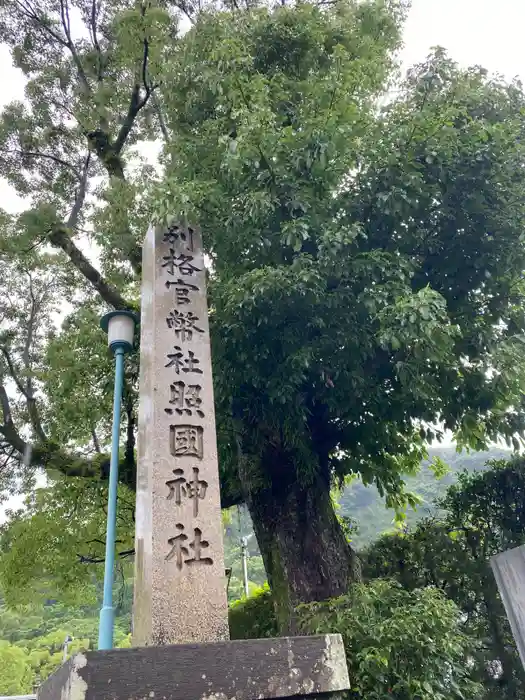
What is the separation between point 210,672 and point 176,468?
1.63m

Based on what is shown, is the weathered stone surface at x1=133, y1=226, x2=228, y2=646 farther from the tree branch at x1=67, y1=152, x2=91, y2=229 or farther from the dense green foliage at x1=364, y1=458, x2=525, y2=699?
the tree branch at x1=67, y1=152, x2=91, y2=229

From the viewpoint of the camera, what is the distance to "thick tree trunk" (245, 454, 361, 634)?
5762 mm

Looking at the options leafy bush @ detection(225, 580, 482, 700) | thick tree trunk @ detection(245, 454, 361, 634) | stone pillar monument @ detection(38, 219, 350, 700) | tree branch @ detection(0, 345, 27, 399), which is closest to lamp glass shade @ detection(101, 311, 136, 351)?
stone pillar monument @ detection(38, 219, 350, 700)

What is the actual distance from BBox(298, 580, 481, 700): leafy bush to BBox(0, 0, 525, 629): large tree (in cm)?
137

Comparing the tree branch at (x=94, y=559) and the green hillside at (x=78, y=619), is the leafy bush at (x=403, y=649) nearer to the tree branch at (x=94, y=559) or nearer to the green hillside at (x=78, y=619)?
the tree branch at (x=94, y=559)

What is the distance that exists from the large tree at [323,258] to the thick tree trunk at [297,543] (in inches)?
0.9

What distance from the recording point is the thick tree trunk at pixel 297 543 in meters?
5.76

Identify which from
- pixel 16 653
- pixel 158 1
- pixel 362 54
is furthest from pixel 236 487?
pixel 16 653

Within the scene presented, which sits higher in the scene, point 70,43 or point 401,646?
point 70,43

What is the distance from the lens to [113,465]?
4828 mm

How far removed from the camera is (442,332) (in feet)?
15.9

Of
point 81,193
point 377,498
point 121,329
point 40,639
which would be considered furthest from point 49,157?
point 377,498

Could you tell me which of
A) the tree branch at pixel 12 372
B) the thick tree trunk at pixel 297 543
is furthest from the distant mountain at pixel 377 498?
the thick tree trunk at pixel 297 543

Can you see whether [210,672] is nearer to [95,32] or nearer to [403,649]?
[403,649]
